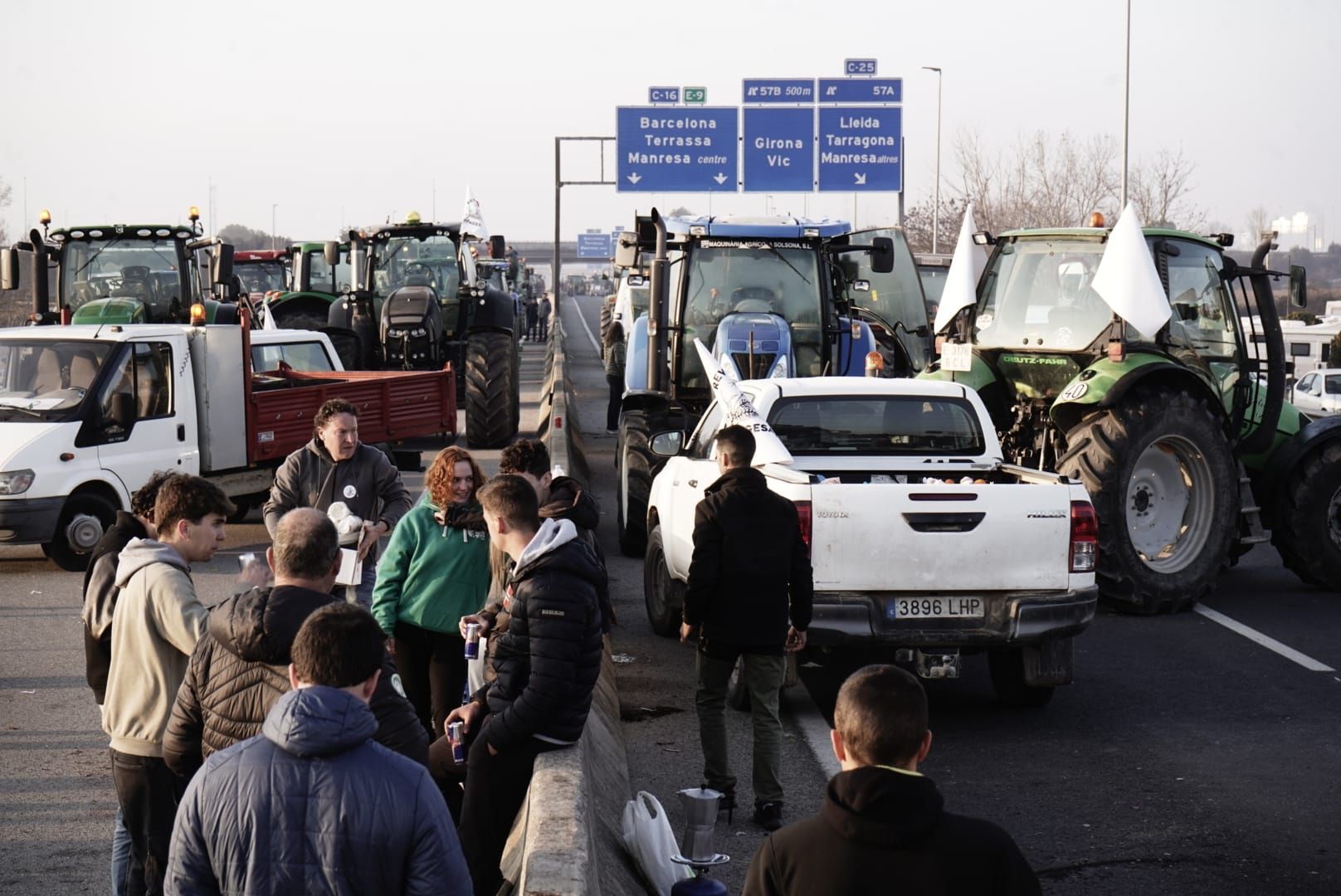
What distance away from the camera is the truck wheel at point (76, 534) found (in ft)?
45.7

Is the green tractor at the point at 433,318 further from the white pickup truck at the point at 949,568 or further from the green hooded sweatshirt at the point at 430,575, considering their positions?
the green hooded sweatshirt at the point at 430,575

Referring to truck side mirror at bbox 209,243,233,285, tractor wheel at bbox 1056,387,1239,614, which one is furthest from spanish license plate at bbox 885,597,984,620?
truck side mirror at bbox 209,243,233,285

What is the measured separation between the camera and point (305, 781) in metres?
3.50

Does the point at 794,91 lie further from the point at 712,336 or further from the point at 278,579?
the point at 278,579

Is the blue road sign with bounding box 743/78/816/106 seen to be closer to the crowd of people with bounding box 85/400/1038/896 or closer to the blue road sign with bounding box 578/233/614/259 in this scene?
the crowd of people with bounding box 85/400/1038/896

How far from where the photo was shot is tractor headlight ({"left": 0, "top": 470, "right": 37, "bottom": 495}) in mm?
13492

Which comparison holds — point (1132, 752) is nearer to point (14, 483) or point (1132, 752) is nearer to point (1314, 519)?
point (1314, 519)

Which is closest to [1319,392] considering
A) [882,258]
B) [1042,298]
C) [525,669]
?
[882,258]

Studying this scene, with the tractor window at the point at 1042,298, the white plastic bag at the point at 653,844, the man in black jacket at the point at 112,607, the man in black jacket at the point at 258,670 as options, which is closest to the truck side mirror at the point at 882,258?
the tractor window at the point at 1042,298

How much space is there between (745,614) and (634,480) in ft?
21.7

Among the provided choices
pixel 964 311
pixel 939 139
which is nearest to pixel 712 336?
pixel 964 311

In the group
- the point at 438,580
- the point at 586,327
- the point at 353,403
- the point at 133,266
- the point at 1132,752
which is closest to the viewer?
the point at 438,580

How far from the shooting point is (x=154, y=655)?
535 cm

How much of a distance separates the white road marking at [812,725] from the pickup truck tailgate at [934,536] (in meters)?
0.81
